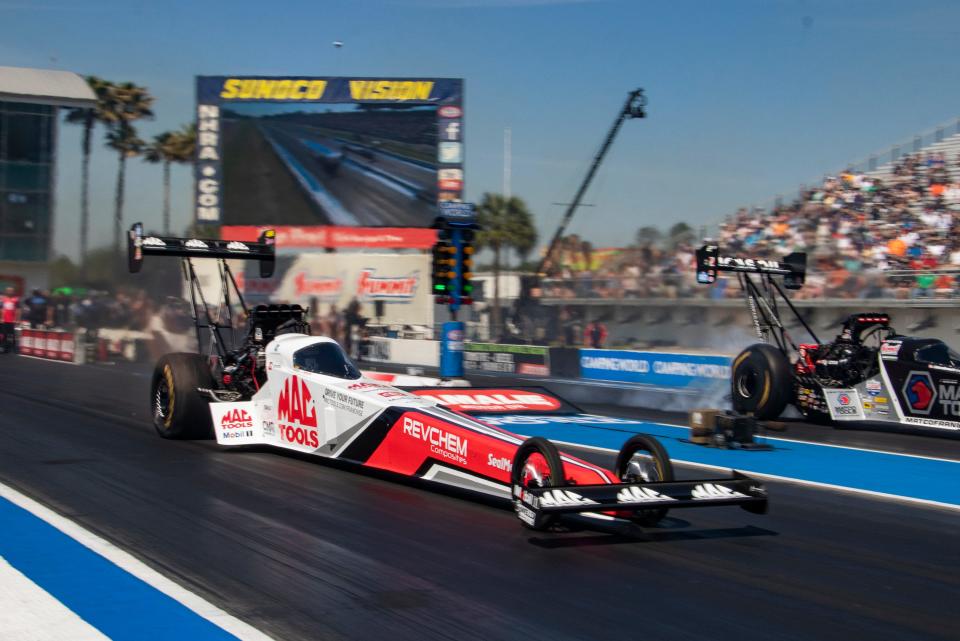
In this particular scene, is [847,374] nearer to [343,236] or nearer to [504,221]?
[343,236]

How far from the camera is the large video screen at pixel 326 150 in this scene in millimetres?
41094

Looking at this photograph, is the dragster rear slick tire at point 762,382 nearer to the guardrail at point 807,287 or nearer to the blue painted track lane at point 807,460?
the blue painted track lane at point 807,460

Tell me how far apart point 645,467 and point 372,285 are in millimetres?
33831

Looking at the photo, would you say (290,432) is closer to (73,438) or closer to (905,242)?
(73,438)

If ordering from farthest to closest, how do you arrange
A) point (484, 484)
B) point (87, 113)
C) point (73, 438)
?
1. point (87, 113)
2. point (73, 438)
3. point (484, 484)

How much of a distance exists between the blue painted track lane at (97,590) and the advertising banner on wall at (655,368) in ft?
46.2

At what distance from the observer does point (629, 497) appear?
6.50m

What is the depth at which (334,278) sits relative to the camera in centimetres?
4072

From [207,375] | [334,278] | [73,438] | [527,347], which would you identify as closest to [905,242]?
[527,347]

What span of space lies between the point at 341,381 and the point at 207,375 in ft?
9.43

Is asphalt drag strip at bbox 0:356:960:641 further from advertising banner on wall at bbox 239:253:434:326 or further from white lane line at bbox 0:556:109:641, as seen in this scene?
advertising banner on wall at bbox 239:253:434:326

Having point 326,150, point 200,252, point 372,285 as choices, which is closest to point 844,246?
point 200,252

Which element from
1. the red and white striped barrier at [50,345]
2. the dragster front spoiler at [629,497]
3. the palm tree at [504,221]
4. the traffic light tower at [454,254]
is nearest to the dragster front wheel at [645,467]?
the dragster front spoiler at [629,497]

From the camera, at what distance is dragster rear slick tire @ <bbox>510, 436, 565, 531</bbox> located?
651 cm
